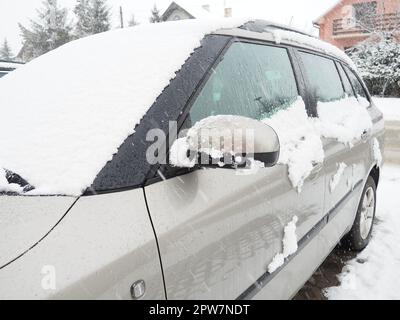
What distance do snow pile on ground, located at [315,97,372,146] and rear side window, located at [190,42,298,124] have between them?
358mm

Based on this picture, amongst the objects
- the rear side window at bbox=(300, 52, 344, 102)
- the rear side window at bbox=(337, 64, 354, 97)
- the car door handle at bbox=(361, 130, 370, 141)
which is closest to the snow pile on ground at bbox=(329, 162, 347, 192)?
the rear side window at bbox=(300, 52, 344, 102)

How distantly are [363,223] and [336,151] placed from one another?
4.33 ft

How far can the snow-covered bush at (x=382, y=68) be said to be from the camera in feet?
62.2

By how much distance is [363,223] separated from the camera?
359 cm

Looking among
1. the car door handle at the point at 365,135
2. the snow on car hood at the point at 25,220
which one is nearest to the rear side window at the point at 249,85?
the snow on car hood at the point at 25,220

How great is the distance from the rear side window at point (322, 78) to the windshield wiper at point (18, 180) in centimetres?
184

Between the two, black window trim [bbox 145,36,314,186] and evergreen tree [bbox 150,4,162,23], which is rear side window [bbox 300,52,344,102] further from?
evergreen tree [bbox 150,4,162,23]

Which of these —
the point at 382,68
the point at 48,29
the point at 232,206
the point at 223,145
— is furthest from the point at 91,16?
the point at 223,145

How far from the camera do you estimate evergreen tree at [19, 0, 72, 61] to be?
34531mm

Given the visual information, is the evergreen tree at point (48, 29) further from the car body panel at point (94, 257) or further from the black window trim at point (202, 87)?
the car body panel at point (94, 257)

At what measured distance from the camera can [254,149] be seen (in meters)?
1.28
